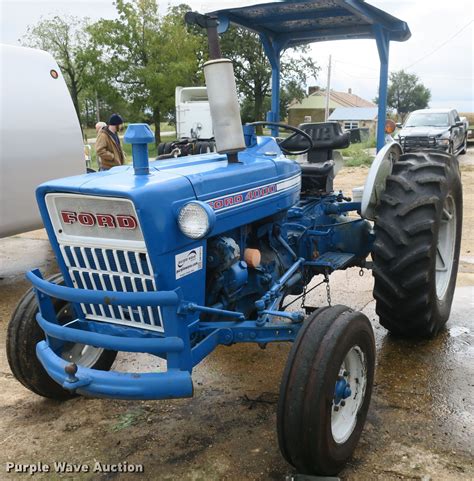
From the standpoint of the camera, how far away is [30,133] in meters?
5.77

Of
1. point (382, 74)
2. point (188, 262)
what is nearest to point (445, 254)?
point (382, 74)

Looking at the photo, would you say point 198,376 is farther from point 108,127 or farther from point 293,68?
point 293,68

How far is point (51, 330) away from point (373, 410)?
187 cm

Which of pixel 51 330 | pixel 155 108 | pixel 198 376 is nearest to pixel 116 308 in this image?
pixel 51 330

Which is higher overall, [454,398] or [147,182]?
[147,182]

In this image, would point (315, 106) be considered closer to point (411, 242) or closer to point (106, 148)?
point (106, 148)

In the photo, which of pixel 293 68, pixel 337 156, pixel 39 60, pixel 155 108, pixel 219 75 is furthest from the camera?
pixel 293 68

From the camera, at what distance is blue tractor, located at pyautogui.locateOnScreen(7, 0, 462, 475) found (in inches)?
97.0

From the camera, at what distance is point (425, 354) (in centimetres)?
397

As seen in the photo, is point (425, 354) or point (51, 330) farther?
point (425, 354)

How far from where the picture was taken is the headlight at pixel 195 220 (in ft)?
8.23

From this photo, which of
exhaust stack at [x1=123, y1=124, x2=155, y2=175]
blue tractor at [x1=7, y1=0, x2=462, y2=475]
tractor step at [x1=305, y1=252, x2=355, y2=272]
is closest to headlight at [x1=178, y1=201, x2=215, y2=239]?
blue tractor at [x1=7, y1=0, x2=462, y2=475]

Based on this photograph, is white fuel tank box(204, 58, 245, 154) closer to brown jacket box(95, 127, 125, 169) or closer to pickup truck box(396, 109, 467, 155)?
Result: brown jacket box(95, 127, 125, 169)

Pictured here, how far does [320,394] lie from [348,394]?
36cm
